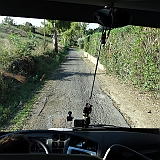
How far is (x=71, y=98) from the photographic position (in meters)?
3.83

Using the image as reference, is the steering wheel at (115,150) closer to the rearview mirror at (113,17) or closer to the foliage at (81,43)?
the rearview mirror at (113,17)

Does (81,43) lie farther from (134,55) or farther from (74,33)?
(134,55)

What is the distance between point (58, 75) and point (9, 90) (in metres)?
0.77

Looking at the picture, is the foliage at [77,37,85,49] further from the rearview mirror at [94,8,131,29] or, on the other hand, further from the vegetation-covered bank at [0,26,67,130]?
the rearview mirror at [94,8,131,29]

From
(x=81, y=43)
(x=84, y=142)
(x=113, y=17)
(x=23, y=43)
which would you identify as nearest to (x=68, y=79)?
(x=81, y=43)

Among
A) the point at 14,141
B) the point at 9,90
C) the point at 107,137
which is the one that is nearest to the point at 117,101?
the point at 107,137

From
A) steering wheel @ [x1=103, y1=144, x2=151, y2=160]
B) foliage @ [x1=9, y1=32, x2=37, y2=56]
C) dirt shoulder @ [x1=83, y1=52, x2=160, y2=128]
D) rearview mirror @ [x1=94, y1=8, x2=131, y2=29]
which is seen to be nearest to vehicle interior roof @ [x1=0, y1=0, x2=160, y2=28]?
rearview mirror @ [x1=94, y1=8, x2=131, y2=29]

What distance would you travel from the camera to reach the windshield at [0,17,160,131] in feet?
11.0

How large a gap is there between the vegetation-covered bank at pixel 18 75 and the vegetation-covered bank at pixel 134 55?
0.90m

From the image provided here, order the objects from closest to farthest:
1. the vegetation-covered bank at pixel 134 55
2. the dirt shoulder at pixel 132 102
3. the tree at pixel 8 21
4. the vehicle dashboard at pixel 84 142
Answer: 1. the vehicle dashboard at pixel 84 142
2. the tree at pixel 8 21
3. the dirt shoulder at pixel 132 102
4. the vegetation-covered bank at pixel 134 55

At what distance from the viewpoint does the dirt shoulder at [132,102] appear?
3785 millimetres

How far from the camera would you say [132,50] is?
4.67 meters

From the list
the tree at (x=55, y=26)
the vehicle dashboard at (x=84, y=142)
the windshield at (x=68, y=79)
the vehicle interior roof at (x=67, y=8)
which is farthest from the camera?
the windshield at (x=68, y=79)

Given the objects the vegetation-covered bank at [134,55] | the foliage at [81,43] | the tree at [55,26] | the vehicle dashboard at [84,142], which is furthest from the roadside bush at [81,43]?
the vehicle dashboard at [84,142]
